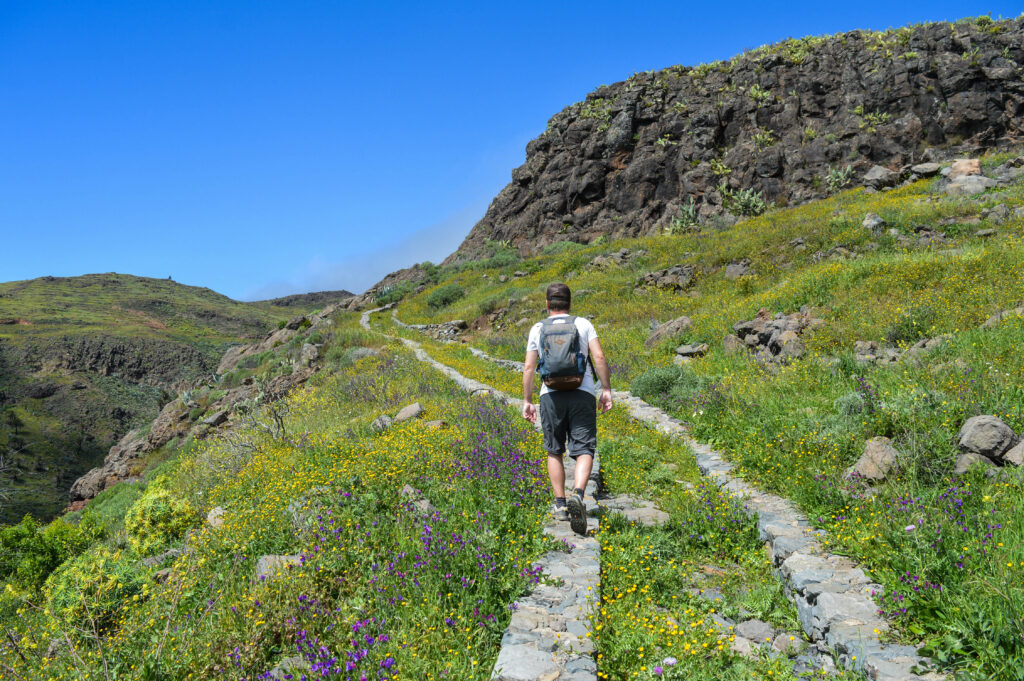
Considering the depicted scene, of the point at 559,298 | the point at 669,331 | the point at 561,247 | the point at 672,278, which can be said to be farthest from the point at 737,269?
the point at 561,247

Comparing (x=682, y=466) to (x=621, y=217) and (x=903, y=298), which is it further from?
(x=621, y=217)

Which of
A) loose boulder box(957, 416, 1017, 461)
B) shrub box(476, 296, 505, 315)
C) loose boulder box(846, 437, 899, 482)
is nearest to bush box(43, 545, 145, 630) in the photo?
loose boulder box(846, 437, 899, 482)

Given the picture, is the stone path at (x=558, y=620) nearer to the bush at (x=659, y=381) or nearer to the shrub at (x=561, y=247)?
the bush at (x=659, y=381)

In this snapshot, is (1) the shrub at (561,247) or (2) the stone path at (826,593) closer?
(2) the stone path at (826,593)

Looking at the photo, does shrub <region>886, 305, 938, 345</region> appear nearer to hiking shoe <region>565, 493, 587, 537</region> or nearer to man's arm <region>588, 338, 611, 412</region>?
man's arm <region>588, 338, 611, 412</region>

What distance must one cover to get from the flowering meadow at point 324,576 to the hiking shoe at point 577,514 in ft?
1.27

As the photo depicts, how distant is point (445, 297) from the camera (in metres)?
38.9

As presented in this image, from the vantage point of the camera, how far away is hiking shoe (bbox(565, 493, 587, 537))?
5.43 metres

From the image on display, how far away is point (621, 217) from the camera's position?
4681cm

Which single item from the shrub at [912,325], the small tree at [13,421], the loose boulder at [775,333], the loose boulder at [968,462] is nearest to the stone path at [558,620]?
the loose boulder at [968,462]

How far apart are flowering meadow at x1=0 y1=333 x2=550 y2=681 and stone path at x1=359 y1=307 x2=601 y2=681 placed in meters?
0.18

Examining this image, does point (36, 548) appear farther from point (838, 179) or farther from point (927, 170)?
point (838, 179)

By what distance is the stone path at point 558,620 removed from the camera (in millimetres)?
3584

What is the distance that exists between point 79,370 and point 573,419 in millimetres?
133003
